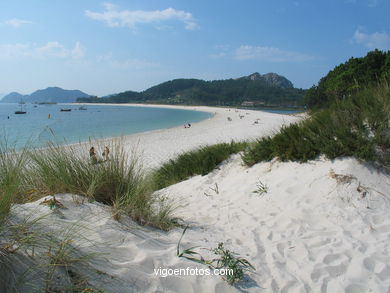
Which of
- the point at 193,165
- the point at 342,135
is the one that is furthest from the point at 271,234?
the point at 193,165

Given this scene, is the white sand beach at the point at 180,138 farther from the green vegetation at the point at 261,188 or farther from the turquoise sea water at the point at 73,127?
the green vegetation at the point at 261,188

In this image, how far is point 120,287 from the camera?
1.97 metres

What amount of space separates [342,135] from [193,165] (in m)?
3.57

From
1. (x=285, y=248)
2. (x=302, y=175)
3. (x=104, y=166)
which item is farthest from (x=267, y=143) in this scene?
(x=104, y=166)

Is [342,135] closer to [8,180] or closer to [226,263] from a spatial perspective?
[226,263]

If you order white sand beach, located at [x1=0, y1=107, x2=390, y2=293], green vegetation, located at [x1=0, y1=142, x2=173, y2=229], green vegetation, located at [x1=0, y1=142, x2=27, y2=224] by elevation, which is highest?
green vegetation, located at [x1=0, y1=142, x2=27, y2=224]

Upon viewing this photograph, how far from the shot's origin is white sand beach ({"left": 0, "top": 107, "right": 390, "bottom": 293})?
7.51 ft

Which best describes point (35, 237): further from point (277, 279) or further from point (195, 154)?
point (195, 154)

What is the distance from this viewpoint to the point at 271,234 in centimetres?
349

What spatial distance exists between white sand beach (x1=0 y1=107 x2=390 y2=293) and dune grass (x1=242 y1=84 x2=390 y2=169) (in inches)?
9.9

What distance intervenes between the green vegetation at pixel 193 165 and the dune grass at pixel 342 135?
1.07m

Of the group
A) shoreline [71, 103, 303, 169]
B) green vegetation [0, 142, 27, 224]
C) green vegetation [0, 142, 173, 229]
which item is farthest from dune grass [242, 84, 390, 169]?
green vegetation [0, 142, 27, 224]

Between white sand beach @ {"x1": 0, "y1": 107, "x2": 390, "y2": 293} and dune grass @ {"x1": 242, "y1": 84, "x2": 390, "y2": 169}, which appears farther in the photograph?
dune grass @ {"x1": 242, "y1": 84, "x2": 390, "y2": 169}

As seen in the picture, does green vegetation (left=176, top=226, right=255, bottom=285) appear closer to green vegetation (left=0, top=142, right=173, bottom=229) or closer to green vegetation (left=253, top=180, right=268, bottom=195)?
green vegetation (left=0, top=142, right=173, bottom=229)
